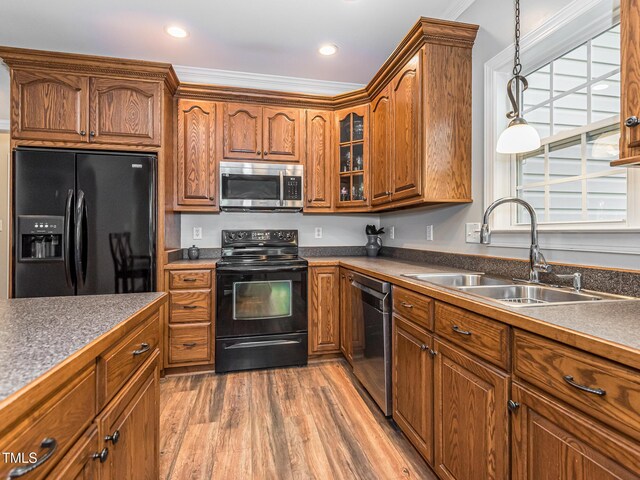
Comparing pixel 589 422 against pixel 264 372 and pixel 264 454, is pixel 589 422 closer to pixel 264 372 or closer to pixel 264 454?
pixel 264 454

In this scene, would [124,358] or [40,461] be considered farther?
[124,358]

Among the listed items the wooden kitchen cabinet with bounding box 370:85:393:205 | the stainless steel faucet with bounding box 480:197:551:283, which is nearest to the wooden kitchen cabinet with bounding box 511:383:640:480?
the stainless steel faucet with bounding box 480:197:551:283

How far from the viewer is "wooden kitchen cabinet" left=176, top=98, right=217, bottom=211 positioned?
288 centimetres

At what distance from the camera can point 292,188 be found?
Answer: 3.08 meters

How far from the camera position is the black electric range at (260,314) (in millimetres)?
2645

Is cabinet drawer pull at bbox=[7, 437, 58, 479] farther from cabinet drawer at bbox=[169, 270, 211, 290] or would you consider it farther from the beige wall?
the beige wall

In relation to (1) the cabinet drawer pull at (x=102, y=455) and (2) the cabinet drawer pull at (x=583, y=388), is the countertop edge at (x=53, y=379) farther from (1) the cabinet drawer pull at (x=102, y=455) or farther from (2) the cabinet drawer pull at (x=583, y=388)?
(2) the cabinet drawer pull at (x=583, y=388)

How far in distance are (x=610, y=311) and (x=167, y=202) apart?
2.73m

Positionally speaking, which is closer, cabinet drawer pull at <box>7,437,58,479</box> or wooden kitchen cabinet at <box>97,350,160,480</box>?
cabinet drawer pull at <box>7,437,58,479</box>

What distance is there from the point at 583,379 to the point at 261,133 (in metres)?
2.85

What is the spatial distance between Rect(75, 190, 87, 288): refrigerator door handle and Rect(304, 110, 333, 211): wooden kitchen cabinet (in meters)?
1.75

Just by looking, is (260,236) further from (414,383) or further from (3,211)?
(3,211)

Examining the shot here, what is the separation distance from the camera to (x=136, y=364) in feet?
3.35

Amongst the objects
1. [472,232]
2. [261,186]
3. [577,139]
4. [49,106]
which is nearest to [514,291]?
[472,232]
